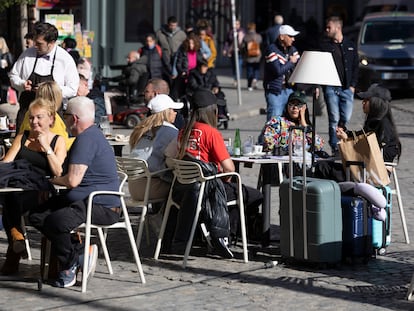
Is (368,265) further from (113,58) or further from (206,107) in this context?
(113,58)

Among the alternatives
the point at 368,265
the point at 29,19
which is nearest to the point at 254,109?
the point at 29,19

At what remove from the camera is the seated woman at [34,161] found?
9.06 metres

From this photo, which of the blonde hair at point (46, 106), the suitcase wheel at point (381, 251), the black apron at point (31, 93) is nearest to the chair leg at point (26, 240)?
the blonde hair at point (46, 106)

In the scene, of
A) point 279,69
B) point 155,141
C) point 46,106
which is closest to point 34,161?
point 46,106

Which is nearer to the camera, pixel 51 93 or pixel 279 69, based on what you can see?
pixel 51 93

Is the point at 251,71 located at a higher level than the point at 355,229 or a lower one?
lower

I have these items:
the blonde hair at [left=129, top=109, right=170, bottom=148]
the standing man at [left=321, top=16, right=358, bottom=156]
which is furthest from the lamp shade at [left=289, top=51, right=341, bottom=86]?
the standing man at [left=321, top=16, right=358, bottom=156]

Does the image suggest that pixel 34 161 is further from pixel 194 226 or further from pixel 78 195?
pixel 194 226

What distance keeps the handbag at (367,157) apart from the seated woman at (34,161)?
241 centimetres

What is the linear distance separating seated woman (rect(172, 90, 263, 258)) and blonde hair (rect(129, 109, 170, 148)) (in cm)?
57

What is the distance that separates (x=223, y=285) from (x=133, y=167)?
1636mm

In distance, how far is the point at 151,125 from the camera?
10516 mm

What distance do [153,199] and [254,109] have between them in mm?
14063

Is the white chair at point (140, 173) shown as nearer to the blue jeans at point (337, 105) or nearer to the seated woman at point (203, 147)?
the seated woman at point (203, 147)
